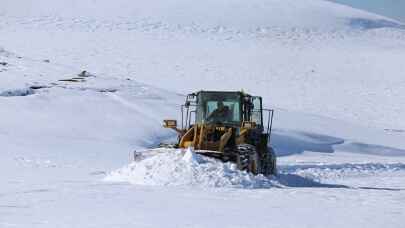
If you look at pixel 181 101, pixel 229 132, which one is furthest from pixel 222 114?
pixel 181 101

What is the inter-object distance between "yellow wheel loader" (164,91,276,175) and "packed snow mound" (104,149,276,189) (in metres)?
0.42

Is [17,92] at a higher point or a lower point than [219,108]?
lower

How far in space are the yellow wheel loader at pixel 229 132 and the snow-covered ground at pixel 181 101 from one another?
0.52 meters

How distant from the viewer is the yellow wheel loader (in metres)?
13.2

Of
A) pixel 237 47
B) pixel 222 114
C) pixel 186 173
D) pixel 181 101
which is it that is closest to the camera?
pixel 186 173

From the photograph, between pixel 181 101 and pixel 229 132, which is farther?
pixel 181 101

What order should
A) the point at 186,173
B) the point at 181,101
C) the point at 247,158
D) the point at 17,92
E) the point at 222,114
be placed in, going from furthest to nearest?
the point at 181,101 < the point at 17,92 < the point at 222,114 < the point at 247,158 < the point at 186,173

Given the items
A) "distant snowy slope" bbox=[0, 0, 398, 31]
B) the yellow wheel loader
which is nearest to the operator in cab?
the yellow wheel loader

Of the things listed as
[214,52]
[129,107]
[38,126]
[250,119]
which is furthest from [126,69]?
[250,119]

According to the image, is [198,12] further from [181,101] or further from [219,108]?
[219,108]

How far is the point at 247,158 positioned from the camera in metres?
13.0

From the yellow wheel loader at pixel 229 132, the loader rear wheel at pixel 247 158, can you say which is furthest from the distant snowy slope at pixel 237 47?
the loader rear wheel at pixel 247 158

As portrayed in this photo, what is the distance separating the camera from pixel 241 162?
42.3 ft

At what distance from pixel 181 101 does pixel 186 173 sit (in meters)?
13.9
